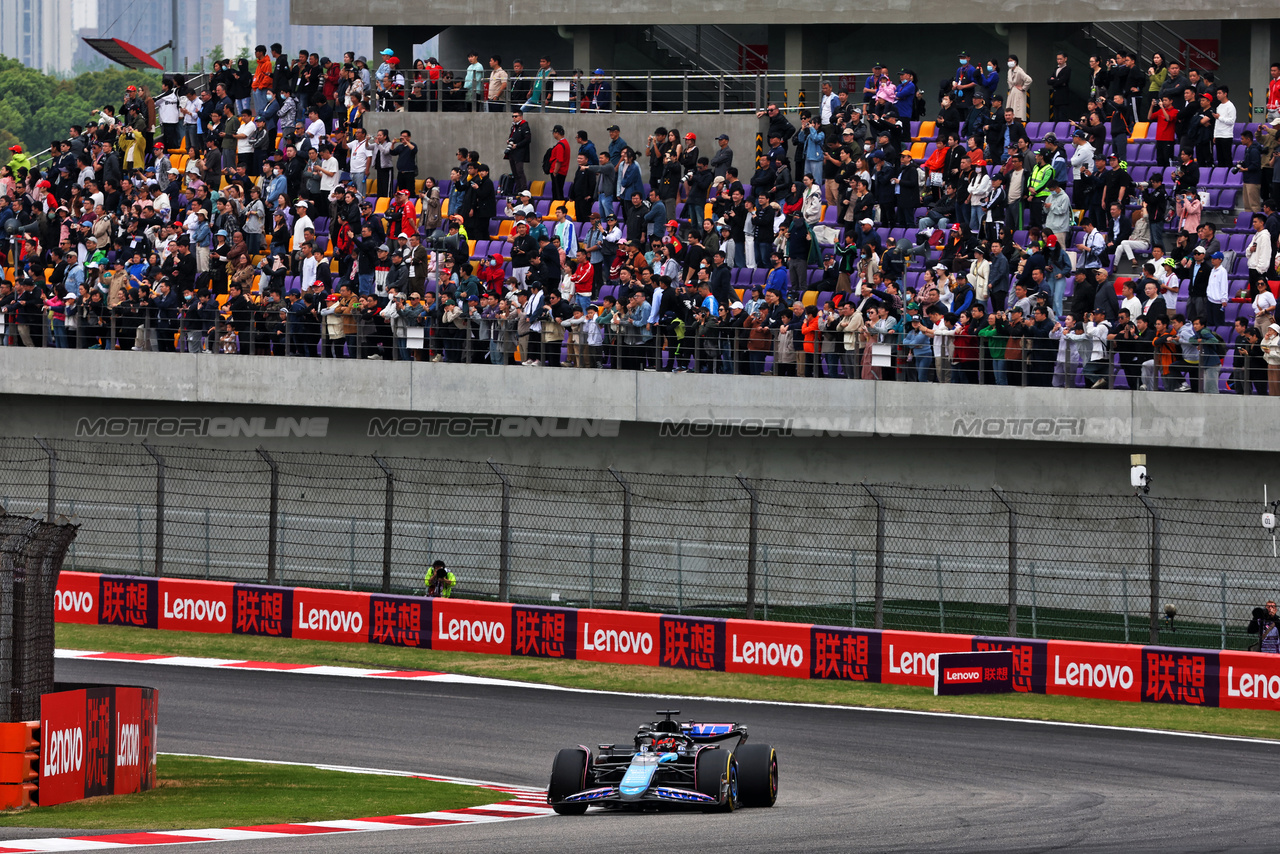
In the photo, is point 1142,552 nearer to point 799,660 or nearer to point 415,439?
point 799,660

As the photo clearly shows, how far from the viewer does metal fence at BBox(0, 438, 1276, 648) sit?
20.5 metres

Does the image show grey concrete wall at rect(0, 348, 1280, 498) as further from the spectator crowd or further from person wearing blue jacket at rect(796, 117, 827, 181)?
person wearing blue jacket at rect(796, 117, 827, 181)

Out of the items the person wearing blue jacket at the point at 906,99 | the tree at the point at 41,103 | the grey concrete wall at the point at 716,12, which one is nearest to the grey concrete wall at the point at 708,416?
the person wearing blue jacket at the point at 906,99

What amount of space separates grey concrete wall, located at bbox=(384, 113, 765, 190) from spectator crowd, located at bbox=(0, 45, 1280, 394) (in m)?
0.11

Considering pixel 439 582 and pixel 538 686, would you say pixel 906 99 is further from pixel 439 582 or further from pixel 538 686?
pixel 538 686

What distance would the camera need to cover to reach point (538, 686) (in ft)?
63.2

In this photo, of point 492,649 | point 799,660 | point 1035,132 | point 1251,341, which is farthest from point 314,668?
point 1035,132

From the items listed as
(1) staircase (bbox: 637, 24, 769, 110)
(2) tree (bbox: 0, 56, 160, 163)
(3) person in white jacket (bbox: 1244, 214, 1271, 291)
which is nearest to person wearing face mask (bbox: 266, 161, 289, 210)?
(1) staircase (bbox: 637, 24, 769, 110)

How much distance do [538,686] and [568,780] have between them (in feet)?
23.3

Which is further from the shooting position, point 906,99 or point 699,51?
point 699,51

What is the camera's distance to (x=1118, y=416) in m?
21.2

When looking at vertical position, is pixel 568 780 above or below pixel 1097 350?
below

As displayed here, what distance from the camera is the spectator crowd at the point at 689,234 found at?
71.9 feet

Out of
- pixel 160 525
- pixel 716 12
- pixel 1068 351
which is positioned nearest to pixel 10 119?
pixel 716 12
